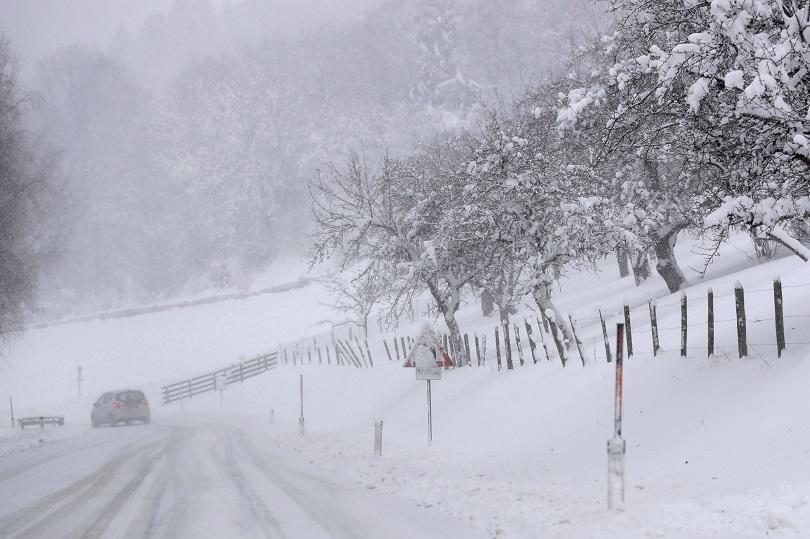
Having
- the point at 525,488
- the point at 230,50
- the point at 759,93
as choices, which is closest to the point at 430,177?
the point at 525,488

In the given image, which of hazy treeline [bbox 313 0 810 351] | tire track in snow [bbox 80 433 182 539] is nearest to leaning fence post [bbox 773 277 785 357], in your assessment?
hazy treeline [bbox 313 0 810 351]

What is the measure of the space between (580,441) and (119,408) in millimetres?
23826

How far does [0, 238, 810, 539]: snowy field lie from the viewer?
8070 millimetres

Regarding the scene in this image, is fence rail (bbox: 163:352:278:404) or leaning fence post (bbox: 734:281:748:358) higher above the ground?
leaning fence post (bbox: 734:281:748:358)

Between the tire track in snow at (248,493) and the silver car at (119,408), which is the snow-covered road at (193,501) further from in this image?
the silver car at (119,408)

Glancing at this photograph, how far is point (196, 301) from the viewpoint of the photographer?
68750 mm

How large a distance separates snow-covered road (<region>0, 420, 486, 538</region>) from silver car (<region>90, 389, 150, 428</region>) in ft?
45.1

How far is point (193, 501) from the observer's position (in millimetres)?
10523

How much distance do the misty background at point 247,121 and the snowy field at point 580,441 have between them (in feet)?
147

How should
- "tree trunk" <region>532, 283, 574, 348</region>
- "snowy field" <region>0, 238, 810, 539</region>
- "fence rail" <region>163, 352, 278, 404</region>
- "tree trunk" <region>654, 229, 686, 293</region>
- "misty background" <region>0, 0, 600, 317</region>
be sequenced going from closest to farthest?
"snowy field" <region>0, 238, 810, 539</region>
"tree trunk" <region>532, 283, 574, 348</region>
"tree trunk" <region>654, 229, 686, 293</region>
"fence rail" <region>163, 352, 278, 404</region>
"misty background" <region>0, 0, 600, 317</region>

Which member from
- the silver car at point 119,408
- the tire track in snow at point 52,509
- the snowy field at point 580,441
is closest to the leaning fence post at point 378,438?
the snowy field at point 580,441

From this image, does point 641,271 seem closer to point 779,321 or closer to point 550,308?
point 550,308

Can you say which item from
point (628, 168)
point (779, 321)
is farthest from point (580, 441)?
point (628, 168)

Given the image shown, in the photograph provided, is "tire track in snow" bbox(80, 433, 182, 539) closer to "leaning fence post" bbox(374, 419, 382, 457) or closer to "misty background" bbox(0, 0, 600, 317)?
"leaning fence post" bbox(374, 419, 382, 457)
